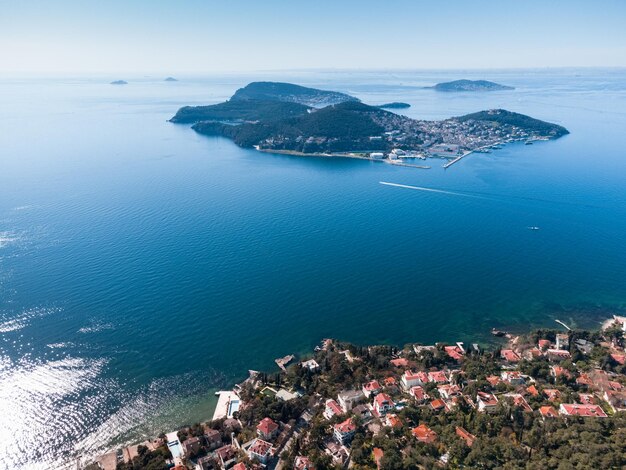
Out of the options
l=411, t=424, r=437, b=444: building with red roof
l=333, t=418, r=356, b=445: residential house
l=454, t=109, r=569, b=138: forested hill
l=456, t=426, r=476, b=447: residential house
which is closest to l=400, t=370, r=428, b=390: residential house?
l=411, t=424, r=437, b=444: building with red roof

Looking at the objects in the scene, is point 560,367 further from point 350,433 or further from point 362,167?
point 362,167

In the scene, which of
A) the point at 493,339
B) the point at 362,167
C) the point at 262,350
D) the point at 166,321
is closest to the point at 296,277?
A: the point at 262,350

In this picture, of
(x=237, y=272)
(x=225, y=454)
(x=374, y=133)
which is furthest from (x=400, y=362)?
(x=374, y=133)

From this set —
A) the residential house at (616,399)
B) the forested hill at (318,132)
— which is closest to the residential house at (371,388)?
the residential house at (616,399)

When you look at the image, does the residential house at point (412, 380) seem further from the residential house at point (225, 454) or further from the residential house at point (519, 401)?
the residential house at point (225, 454)

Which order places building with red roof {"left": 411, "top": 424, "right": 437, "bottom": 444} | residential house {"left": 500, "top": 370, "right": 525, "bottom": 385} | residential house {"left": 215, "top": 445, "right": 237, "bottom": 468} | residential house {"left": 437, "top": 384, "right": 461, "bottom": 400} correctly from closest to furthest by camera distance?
1. residential house {"left": 215, "top": 445, "right": 237, "bottom": 468}
2. building with red roof {"left": 411, "top": 424, "right": 437, "bottom": 444}
3. residential house {"left": 437, "top": 384, "right": 461, "bottom": 400}
4. residential house {"left": 500, "top": 370, "right": 525, "bottom": 385}

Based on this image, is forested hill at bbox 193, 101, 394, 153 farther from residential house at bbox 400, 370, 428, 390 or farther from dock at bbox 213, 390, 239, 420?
dock at bbox 213, 390, 239, 420
